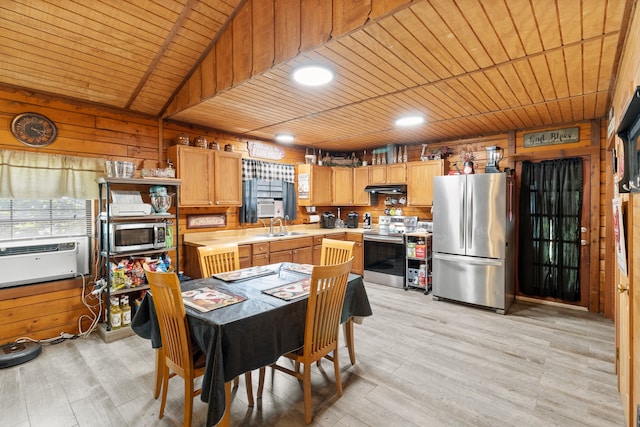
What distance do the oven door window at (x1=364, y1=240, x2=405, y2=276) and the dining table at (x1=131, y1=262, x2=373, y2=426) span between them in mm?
2813

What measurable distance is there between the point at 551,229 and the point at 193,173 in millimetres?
4751

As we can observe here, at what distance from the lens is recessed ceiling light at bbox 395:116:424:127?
A: 3848 mm

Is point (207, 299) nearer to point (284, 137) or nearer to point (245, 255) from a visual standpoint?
point (245, 255)

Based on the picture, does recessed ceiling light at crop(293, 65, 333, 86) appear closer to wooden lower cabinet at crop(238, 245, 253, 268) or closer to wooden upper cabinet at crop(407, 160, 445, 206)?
wooden lower cabinet at crop(238, 245, 253, 268)

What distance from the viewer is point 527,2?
168 centimetres

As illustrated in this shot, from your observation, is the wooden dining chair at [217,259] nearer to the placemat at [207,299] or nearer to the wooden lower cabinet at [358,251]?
the placemat at [207,299]

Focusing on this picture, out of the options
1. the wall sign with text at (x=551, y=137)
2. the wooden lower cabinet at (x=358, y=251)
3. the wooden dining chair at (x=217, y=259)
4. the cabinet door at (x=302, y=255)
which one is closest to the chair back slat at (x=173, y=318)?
the wooden dining chair at (x=217, y=259)

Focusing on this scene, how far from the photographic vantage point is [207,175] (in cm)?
411

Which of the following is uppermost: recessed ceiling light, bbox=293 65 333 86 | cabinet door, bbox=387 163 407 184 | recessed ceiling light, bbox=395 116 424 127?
recessed ceiling light, bbox=395 116 424 127

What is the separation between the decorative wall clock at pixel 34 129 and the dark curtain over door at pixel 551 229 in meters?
5.65

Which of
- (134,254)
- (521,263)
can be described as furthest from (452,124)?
(134,254)

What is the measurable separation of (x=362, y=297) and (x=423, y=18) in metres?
1.96

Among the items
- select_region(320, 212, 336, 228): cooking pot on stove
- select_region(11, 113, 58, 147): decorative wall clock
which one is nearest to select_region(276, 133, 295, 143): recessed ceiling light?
select_region(320, 212, 336, 228): cooking pot on stove

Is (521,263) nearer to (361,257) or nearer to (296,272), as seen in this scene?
(361,257)
